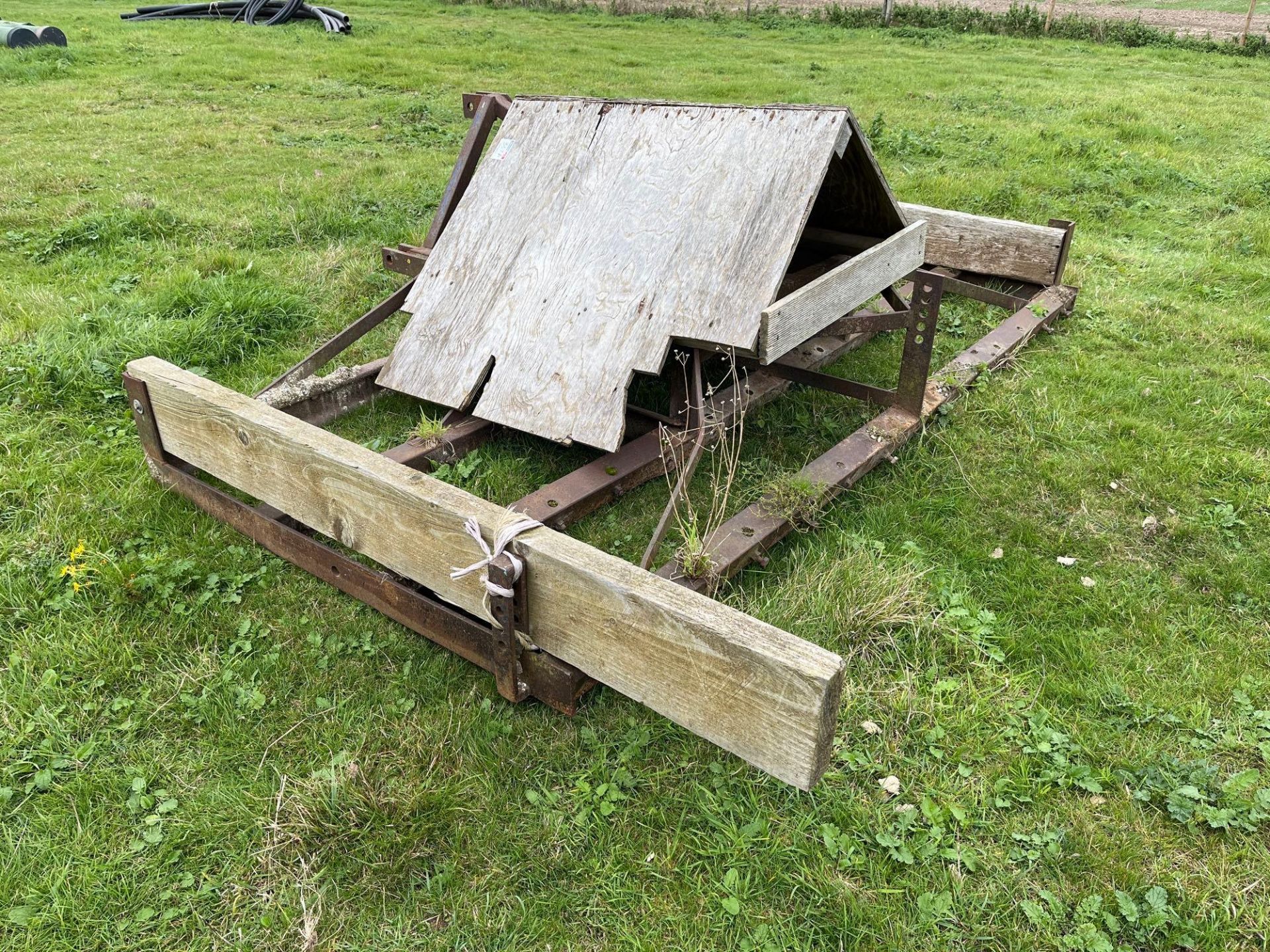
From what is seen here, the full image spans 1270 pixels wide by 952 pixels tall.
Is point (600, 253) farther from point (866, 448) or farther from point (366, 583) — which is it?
point (366, 583)

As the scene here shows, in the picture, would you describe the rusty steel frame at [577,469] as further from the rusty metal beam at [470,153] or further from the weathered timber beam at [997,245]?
the weathered timber beam at [997,245]

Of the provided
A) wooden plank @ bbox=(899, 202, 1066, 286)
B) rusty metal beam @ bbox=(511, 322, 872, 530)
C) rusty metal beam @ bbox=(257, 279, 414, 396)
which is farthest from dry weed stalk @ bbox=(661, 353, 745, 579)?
wooden plank @ bbox=(899, 202, 1066, 286)

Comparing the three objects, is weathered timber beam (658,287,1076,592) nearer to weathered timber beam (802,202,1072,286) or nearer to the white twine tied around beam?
weathered timber beam (802,202,1072,286)

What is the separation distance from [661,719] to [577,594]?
2.26 feet

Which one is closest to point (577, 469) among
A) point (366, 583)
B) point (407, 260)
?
point (366, 583)

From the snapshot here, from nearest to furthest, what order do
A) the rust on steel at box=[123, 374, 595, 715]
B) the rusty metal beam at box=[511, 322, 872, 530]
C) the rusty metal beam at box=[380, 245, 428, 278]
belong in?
the rust on steel at box=[123, 374, 595, 715] → the rusty metal beam at box=[511, 322, 872, 530] → the rusty metal beam at box=[380, 245, 428, 278]

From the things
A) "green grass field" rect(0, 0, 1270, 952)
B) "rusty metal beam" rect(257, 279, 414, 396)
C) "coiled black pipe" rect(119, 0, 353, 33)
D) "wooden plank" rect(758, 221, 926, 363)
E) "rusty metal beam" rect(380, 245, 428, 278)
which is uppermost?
"coiled black pipe" rect(119, 0, 353, 33)

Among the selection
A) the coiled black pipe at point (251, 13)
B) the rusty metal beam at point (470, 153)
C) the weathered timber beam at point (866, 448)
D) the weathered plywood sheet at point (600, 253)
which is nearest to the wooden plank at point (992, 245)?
the weathered timber beam at point (866, 448)

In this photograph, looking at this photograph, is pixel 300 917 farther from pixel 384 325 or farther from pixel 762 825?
pixel 384 325

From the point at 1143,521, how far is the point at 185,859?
3.51 meters

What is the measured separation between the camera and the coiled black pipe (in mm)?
16422

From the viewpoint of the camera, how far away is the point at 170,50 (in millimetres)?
13562

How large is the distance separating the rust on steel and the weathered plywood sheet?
2.93ft

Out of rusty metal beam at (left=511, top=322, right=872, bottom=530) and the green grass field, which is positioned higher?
rusty metal beam at (left=511, top=322, right=872, bottom=530)
